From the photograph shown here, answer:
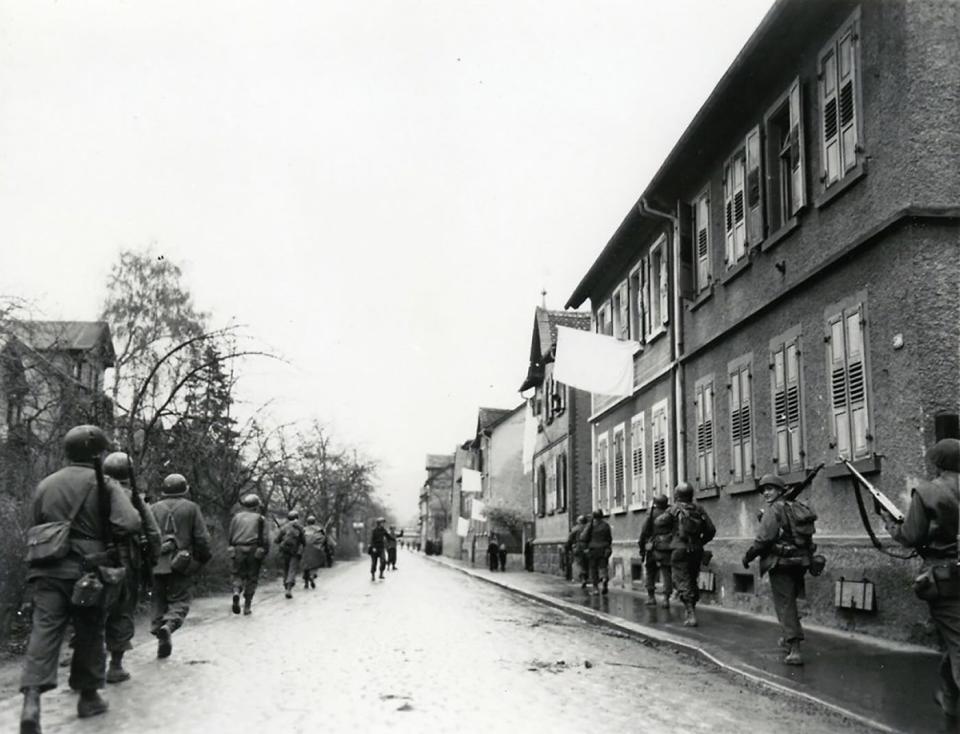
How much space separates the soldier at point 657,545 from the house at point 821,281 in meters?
1.08

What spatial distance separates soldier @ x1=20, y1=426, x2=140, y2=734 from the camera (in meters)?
6.53

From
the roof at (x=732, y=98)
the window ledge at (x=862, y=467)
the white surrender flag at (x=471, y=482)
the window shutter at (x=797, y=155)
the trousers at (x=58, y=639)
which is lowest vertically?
the trousers at (x=58, y=639)

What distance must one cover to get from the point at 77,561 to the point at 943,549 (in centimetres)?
572

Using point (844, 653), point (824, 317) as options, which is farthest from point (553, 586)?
point (844, 653)

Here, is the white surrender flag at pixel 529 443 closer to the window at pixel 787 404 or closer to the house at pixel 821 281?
the house at pixel 821 281

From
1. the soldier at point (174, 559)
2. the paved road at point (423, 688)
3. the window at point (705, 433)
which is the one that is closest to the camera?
the paved road at point (423, 688)

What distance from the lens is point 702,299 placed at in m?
18.2

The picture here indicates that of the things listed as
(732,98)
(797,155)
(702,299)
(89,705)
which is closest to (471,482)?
(702,299)

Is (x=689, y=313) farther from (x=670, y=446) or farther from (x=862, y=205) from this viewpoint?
(x=862, y=205)

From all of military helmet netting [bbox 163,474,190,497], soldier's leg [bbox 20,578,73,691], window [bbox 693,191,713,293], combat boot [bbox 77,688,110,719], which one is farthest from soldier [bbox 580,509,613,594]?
soldier's leg [bbox 20,578,73,691]

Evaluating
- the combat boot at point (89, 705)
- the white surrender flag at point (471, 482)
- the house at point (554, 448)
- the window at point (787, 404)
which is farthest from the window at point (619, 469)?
→ the white surrender flag at point (471, 482)

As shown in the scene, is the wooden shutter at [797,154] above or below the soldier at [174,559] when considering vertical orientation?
above

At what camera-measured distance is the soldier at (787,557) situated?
945 cm

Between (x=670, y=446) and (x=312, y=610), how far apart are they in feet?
24.6
